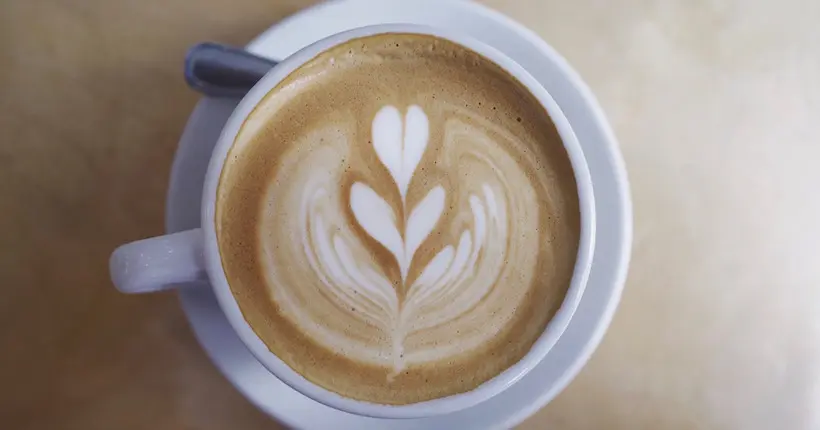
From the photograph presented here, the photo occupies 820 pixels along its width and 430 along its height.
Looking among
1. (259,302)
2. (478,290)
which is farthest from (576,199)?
(259,302)

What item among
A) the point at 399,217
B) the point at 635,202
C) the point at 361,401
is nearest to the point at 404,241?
the point at 399,217

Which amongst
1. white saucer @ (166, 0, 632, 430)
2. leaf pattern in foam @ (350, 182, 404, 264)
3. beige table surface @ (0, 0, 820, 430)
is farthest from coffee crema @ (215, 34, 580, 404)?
beige table surface @ (0, 0, 820, 430)

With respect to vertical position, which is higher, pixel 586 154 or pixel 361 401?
pixel 586 154

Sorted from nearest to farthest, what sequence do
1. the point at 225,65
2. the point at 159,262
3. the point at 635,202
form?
the point at 159,262 → the point at 225,65 → the point at 635,202

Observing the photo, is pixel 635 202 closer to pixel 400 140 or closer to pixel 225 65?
pixel 400 140

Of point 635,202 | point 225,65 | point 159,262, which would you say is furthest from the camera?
point 635,202

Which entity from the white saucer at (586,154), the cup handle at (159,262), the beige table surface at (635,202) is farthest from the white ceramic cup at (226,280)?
the beige table surface at (635,202)

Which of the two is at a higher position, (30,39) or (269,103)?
(30,39)

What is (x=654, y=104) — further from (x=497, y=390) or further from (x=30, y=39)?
(x=30, y=39)
